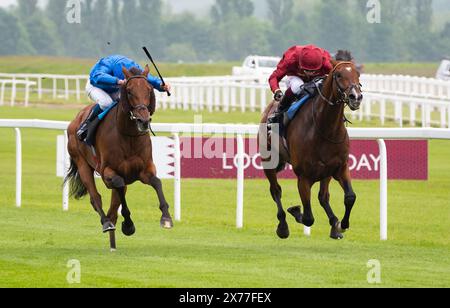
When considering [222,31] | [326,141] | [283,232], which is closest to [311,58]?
[326,141]

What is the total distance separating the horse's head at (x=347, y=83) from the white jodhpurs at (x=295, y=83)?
3.03 feet

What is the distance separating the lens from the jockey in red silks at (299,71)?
11883 mm

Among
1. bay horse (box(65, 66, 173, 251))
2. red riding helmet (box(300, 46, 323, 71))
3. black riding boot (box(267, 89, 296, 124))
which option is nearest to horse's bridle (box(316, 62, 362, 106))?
red riding helmet (box(300, 46, 323, 71))

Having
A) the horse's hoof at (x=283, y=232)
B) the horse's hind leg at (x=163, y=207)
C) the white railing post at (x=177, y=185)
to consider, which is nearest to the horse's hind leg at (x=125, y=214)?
the horse's hind leg at (x=163, y=207)

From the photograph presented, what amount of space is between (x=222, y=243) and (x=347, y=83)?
192 centimetres

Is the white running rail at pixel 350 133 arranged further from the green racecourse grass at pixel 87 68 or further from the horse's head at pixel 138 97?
the green racecourse grass at pixel 87 68

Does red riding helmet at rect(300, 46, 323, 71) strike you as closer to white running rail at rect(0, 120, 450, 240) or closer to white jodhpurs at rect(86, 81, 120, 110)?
white running rail at rect(0, 120, 450, 240)

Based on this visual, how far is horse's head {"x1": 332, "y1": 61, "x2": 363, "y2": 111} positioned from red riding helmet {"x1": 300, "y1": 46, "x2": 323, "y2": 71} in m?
0.77

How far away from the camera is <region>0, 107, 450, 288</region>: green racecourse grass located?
950 cm

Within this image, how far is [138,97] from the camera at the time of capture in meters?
10.8

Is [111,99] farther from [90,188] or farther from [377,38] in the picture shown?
[377,38]

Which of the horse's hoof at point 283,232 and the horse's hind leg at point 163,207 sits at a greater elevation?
the horse's hind leg at point 163,207
